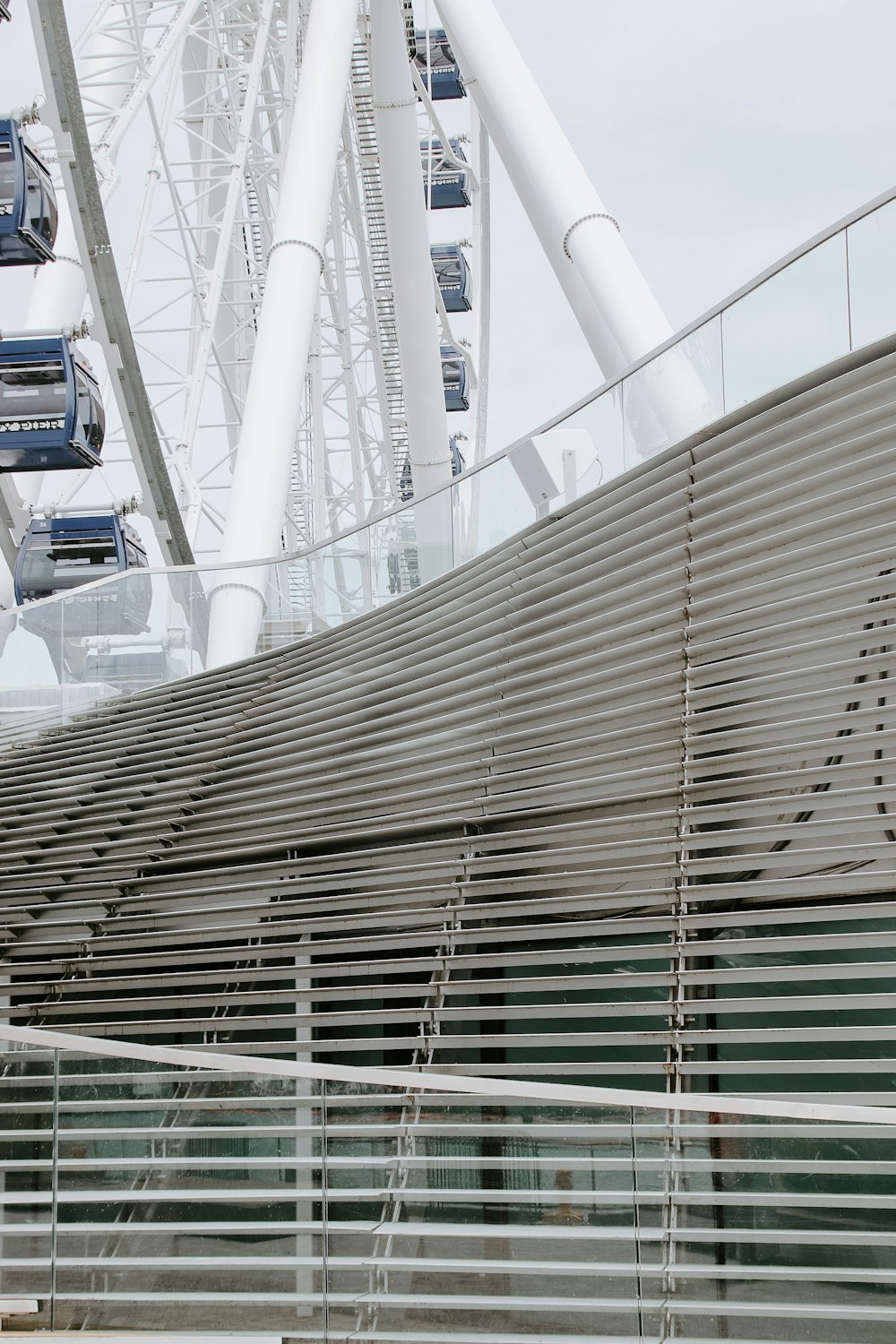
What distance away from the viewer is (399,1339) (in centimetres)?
528

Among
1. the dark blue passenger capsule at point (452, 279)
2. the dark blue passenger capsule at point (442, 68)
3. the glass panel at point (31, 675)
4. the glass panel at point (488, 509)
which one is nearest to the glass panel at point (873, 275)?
the glass panel at point (488, 509)

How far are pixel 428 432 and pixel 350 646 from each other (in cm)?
984

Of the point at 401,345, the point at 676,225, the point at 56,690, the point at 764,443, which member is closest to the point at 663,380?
the point at 764,443

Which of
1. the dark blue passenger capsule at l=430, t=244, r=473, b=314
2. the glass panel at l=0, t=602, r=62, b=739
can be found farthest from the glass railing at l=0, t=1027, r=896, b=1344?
the dark blue passenger capsule at l=430, t=244, r=473, b=314

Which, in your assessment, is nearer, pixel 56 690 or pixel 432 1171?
pixel 432 1171

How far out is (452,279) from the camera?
111 ft

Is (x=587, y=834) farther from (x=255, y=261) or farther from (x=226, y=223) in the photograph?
(x=255, y=261)

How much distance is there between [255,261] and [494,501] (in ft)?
71.5

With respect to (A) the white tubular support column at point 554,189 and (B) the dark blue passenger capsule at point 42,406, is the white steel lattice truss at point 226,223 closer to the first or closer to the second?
(B) the dark blue passenger capsule at point 42,406

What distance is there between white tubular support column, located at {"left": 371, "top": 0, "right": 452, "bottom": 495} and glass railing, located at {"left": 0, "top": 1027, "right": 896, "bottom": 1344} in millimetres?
13556

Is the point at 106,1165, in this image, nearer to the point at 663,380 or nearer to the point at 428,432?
the point at 663,380

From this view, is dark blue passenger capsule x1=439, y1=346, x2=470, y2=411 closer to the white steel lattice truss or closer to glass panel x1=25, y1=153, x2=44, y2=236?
the white steel lattice truss

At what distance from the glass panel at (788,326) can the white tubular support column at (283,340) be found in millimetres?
5919

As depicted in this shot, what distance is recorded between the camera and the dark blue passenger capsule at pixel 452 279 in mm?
33688
